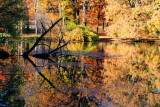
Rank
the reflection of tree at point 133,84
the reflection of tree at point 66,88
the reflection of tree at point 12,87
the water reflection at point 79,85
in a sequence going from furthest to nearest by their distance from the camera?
the reflection of tree at point 133,84 → the water reflection at point 79,85 → the reflection of tree at point 66,88 → the reflection of tree at point 12,87

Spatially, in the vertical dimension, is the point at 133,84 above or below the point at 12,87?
below


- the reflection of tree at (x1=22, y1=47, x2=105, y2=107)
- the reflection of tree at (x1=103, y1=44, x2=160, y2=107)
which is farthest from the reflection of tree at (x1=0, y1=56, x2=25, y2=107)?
the reflection of tree at (x1=103, y1=44, x2=160, y2=107)

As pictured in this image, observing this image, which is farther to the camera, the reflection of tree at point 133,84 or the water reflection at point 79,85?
the reflection of tree at point 133,84

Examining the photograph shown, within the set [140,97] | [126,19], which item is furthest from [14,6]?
[126,19]

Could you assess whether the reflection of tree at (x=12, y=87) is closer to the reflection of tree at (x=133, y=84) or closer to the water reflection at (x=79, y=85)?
the water reflection at (x=79, y=85)

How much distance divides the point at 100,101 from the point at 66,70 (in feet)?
25.3

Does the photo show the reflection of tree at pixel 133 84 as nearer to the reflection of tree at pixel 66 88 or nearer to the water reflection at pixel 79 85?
the water reflection at pixel 79 85

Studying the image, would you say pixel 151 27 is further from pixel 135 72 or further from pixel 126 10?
pixel 135 72

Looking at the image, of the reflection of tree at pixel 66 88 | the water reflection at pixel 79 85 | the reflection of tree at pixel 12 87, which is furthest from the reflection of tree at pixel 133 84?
the reflection of tree at pixel 12 87

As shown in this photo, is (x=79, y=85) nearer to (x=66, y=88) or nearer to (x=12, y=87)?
(x=66, y=88)

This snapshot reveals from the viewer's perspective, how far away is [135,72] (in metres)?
19.0

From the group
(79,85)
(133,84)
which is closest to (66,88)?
(79,85)

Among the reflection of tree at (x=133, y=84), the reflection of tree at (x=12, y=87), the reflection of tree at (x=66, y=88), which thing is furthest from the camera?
the reflection of tree at (x=133, y=84)

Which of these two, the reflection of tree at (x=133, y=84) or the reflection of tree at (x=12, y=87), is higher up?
the reflection of tree at (x=12, y=87)
